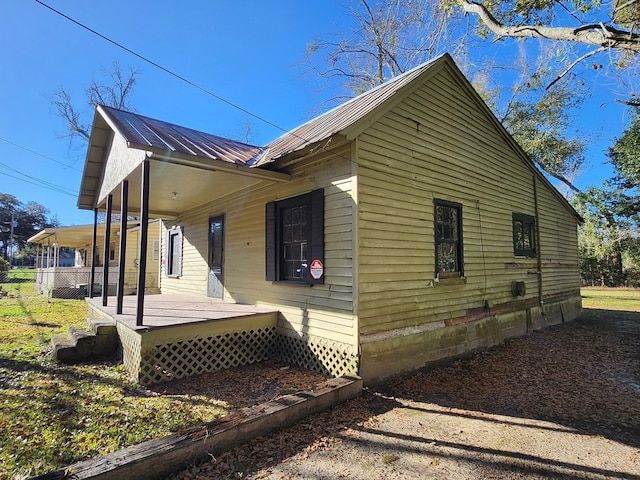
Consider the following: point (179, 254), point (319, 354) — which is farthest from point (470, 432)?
point (179, 254)

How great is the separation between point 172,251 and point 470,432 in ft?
34.2

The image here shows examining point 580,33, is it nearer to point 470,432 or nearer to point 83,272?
point 470,432

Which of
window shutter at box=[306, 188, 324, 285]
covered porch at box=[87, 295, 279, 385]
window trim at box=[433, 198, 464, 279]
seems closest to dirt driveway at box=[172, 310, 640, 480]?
window trim at box=[433, 198, 464, 279]

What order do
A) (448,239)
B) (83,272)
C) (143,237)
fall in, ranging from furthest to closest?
(83,272) < (448,239) < (143,237)

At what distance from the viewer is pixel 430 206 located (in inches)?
249

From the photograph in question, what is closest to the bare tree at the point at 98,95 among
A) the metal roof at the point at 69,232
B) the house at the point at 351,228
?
the metal roof at the point at 69,232

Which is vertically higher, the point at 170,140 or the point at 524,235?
the point at 170,140

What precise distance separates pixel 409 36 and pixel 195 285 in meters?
13.8

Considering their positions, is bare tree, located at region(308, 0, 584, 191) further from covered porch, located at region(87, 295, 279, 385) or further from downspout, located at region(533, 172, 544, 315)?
covered porch, located at region(87, 295, 279, 385)

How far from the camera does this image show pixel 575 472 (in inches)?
116

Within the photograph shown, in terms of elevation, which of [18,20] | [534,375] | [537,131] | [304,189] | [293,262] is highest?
[537,131]

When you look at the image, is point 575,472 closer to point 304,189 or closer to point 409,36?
point 304,189

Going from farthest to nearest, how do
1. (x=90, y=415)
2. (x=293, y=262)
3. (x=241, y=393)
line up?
(x=293, y=262)
(x=241, y=393)
(x=90, y=415)

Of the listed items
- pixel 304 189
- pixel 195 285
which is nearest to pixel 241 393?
pixel 304 189
